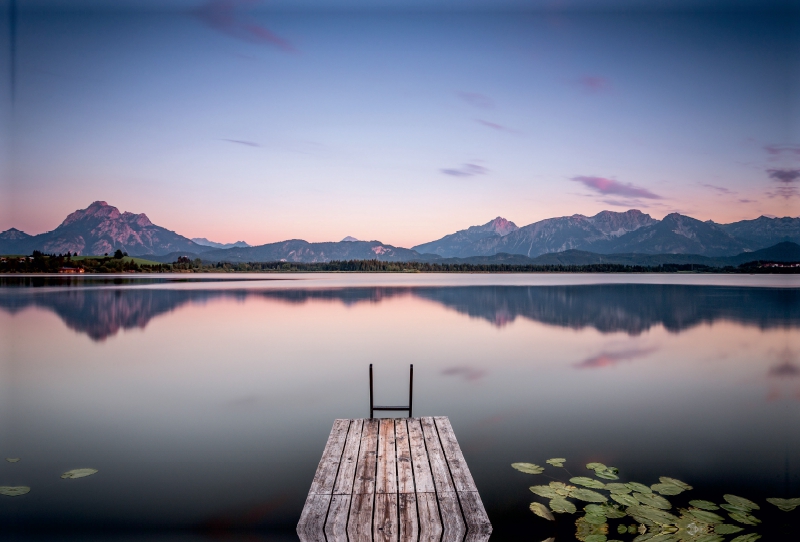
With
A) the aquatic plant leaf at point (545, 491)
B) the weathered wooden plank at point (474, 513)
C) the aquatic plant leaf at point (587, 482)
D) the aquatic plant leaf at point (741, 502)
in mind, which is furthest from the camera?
the aquatic plant leaf at point (587, 482)

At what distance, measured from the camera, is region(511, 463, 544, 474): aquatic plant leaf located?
27.1 feet

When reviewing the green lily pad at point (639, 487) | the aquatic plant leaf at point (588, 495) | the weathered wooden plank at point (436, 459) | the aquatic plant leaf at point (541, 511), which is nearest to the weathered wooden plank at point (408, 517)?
the weathered wooden plank at point (436, 459)

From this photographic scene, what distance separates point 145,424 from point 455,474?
814 centimetres

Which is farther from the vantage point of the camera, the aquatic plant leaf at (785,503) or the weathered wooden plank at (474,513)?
the aquatic plant leaf at (785,503)

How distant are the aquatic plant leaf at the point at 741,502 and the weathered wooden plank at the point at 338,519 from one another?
600 centimetres

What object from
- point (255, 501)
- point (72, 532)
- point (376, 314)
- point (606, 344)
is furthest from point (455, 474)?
point (376, 314)

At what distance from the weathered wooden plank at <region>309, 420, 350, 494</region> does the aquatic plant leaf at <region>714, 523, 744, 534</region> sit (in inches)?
214

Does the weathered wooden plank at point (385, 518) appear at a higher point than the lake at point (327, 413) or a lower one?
higher

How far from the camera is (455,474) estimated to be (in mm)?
7223

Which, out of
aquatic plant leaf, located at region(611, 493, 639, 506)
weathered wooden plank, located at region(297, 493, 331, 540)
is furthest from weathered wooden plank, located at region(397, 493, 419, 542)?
aquatic plant leaf, located at region(611, 493, 639, 506)

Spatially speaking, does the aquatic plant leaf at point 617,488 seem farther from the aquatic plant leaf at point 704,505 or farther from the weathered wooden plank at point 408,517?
the weathered wooden plank at point 408,517

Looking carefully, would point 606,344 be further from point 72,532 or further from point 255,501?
point 72,532

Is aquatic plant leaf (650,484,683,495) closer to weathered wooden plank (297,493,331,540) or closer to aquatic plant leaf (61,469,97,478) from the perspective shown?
weathered wooden plank (297,493,331,540)

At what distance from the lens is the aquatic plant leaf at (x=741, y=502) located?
7152 mm
